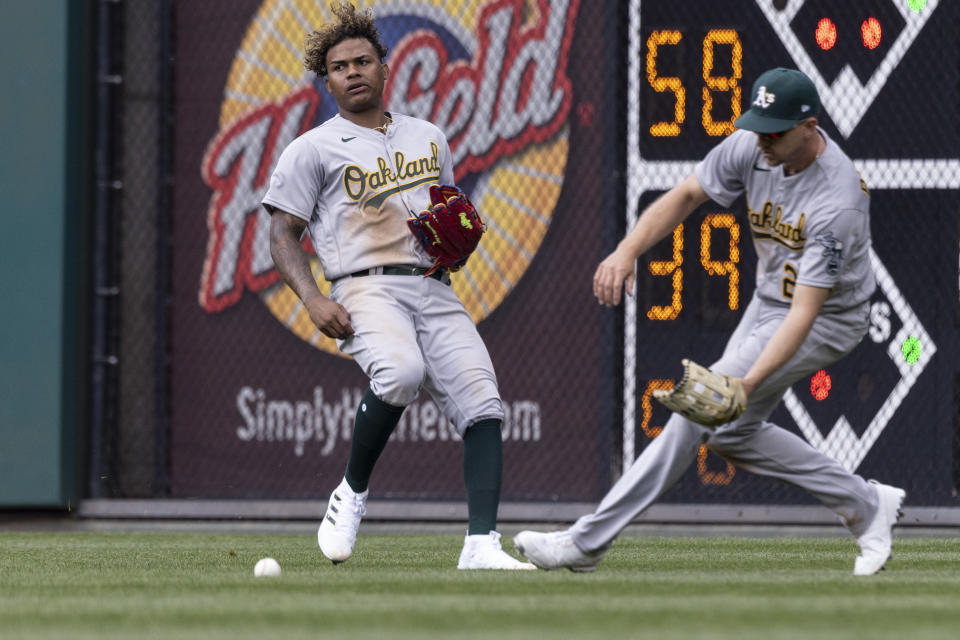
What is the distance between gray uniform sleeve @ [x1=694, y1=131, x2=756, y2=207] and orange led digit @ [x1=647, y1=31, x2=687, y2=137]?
319 cm

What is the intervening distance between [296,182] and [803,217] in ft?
5.70

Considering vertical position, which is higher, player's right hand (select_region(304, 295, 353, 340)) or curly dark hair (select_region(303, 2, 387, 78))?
curly dark hair (select_region(303, 2, 387, 78))

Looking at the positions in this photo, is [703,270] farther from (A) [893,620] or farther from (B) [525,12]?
(A) [893,620]

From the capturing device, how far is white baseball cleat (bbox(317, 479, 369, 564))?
5.62 m

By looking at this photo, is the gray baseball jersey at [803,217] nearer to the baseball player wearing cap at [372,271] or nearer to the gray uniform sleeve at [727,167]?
the gray uniform sleeve at [727,167]

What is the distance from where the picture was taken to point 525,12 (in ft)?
28.2

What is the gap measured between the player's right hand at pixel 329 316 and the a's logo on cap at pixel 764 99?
1551 mm

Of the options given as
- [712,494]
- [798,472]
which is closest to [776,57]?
[712,494]

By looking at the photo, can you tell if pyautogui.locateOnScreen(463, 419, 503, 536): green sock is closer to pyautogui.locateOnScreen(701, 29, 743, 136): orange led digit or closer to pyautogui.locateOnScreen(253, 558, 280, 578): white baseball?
pyautogui.locateOnScreen(253, 558, 280, 578): white baseball

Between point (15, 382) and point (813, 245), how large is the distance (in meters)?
5.24

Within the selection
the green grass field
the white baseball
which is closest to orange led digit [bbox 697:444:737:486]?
the green grass field

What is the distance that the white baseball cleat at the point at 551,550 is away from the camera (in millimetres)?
4969

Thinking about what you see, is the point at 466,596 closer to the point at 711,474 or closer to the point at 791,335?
the point at 791,335

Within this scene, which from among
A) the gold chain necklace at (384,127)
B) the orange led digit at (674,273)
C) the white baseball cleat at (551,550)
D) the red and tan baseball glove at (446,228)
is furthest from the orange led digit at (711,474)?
the white baseball cleat at (551,550)
